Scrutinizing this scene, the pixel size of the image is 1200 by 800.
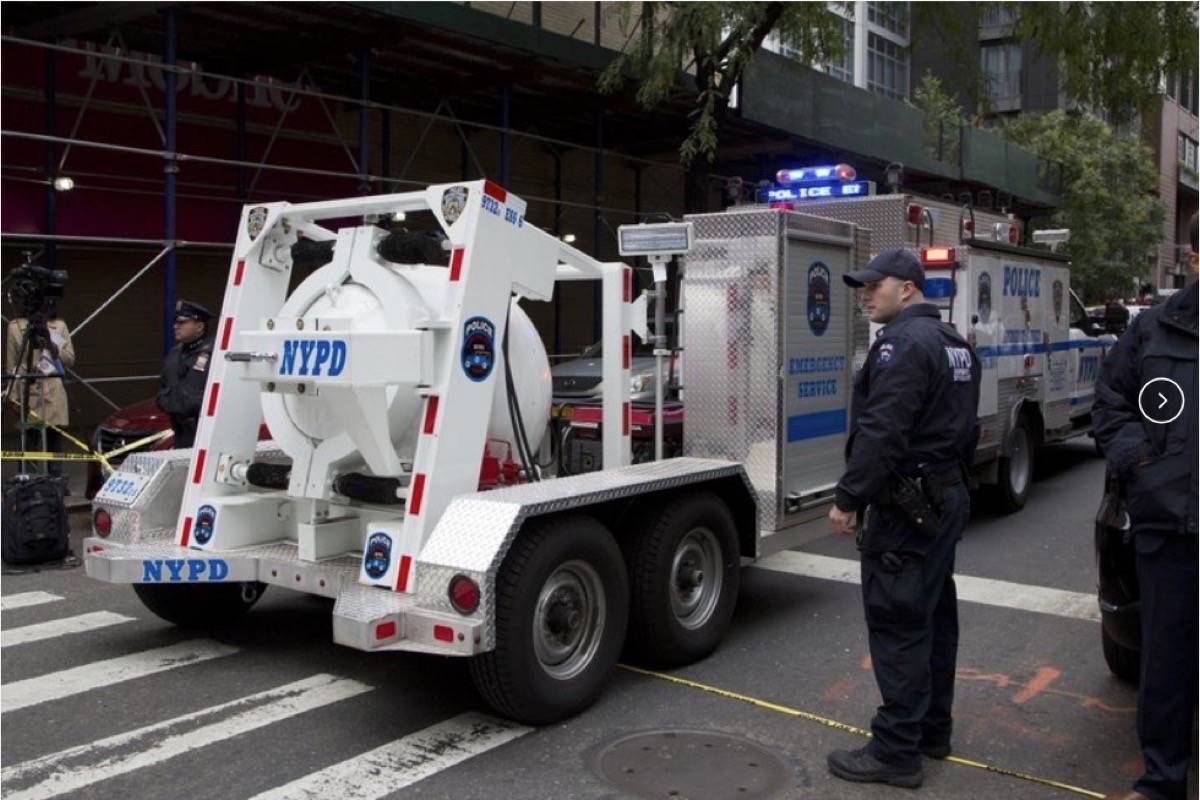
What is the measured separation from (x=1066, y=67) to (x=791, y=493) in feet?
37.4

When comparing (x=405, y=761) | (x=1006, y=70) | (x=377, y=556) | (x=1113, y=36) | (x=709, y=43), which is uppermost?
(x=1006, y=70)

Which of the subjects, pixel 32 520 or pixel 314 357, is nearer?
pixel 314 357

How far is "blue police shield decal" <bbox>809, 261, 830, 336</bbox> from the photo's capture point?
22.3ft

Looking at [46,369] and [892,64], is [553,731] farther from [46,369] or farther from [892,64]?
[892,64]

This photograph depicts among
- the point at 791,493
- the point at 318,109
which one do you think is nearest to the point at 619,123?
the point at 318,109

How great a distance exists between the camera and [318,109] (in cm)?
1571

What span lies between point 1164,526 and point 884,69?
46.9 m

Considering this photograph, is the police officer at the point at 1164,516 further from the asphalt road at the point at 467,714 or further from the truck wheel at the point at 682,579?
the truck wheel at the point at 682,579

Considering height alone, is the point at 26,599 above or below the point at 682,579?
below

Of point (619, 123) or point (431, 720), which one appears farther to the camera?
point (619, 123)

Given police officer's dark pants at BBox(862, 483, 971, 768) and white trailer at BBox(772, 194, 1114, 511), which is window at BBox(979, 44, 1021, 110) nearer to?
white trailer at BBox(772, 194, 1114, 511)

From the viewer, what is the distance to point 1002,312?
980 cm

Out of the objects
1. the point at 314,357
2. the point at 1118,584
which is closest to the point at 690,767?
the point at 1118,584

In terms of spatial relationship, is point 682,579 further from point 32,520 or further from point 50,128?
point 50,128
